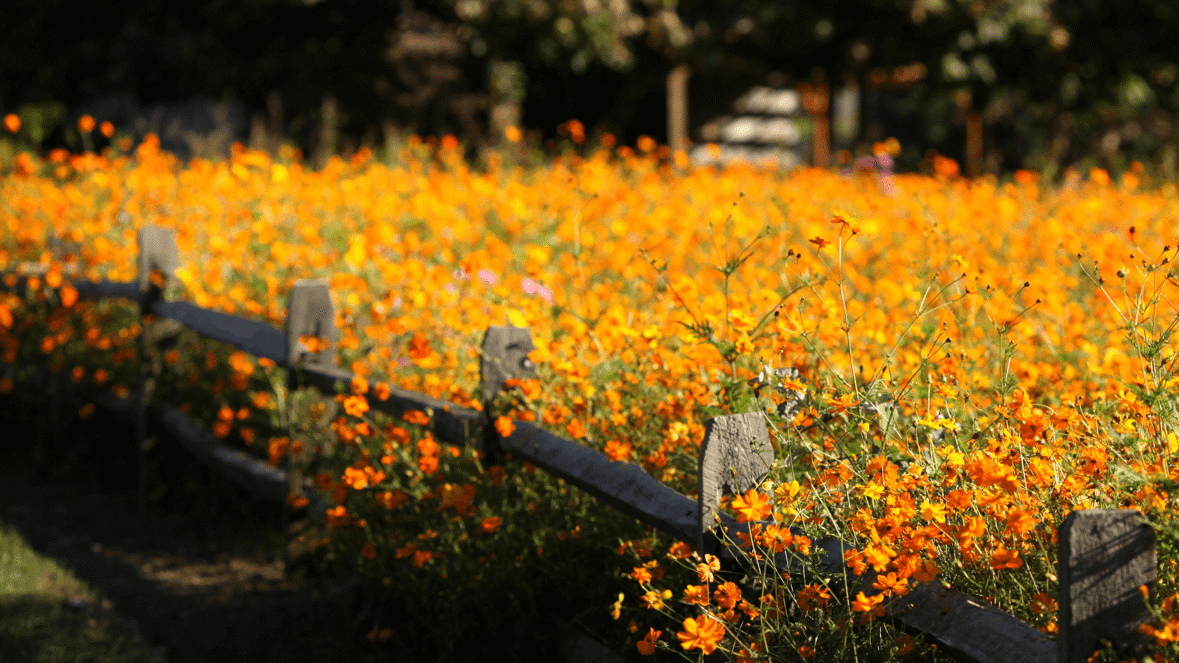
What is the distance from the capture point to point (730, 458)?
1.99 metres

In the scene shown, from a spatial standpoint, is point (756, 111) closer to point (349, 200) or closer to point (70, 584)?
point (349, 200)

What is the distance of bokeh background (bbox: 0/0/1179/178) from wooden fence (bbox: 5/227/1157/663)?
584 centimetres

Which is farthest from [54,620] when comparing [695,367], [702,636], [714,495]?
[702,636]

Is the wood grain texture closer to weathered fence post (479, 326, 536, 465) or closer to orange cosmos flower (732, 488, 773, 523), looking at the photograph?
orange cosmos flower (732, 488, 773, 523)

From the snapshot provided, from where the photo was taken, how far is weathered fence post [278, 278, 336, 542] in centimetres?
364

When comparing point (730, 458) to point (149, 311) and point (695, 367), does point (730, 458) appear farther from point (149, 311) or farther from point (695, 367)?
point (149, 311)

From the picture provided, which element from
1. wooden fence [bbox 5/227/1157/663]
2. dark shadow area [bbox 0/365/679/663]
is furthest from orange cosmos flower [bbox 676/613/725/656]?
dark shadow area [bbox 0/365/679/663]

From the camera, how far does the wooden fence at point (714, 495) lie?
1.43 metres

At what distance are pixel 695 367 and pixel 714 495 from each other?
76cm

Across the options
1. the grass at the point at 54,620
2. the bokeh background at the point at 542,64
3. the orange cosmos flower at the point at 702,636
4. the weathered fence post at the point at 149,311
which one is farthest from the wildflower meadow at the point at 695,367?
the bokeh background at the point at 542,64

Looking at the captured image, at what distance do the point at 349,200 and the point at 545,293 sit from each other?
3.27 meters

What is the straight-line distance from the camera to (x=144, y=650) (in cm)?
354

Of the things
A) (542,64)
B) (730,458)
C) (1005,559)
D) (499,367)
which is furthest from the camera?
(542,64)

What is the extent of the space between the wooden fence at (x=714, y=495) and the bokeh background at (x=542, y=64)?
584 centimetres
